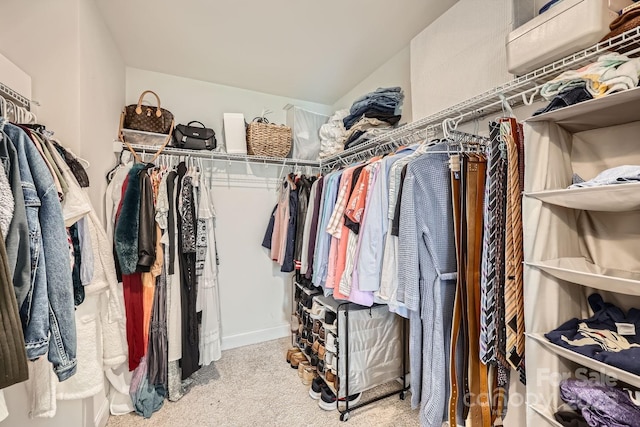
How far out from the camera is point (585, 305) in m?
0.97

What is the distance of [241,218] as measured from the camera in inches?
103

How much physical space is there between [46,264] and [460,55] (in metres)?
1.89

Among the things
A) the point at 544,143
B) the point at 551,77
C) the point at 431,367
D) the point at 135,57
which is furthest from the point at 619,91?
the point at 135,57

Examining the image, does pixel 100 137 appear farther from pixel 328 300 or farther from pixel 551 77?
pixel 551 77

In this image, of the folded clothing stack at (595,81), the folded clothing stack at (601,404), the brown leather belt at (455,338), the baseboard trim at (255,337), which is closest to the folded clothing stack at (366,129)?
the brown leather belt at (455,338)

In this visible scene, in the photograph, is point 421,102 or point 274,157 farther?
point 274,157

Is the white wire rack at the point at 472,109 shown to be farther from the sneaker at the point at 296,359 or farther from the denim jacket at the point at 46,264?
the sneaker at the point at 296,359

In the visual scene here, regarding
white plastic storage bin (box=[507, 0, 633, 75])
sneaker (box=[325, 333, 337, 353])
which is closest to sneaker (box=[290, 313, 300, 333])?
sneaker (box=[325, 333, 337, 353])

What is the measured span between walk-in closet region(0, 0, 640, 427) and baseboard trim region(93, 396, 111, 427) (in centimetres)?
3

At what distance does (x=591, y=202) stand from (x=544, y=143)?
25 cm

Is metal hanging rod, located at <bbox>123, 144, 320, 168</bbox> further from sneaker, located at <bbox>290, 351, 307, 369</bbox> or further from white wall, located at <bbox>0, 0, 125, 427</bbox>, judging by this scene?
sneaker, located at <bbox>290, 351, 307, 369</bbox>

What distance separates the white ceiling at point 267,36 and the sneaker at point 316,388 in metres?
2.41

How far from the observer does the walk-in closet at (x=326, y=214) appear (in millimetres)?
842

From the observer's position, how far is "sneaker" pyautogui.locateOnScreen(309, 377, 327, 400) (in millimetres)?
1873
